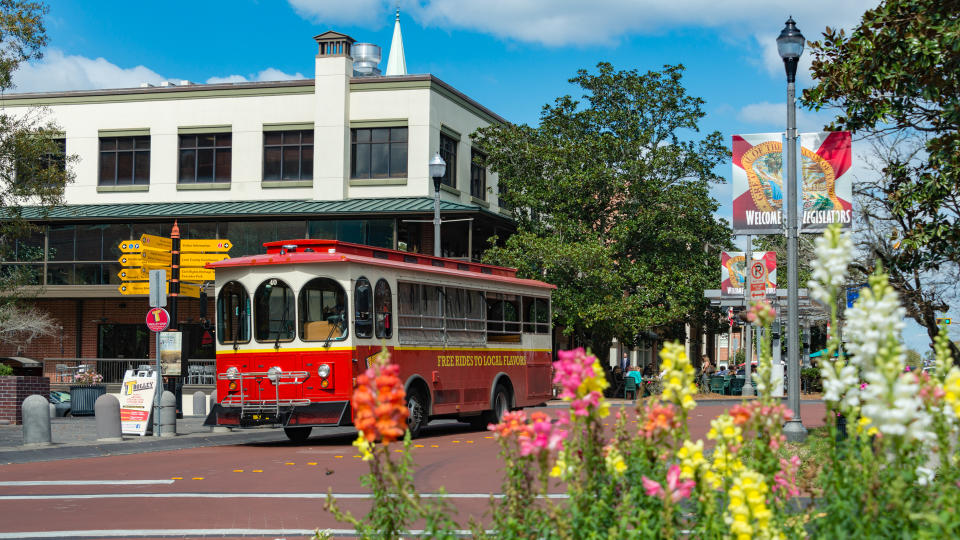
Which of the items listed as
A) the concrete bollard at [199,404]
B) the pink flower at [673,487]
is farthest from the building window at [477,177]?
the pink flower at [673,487]

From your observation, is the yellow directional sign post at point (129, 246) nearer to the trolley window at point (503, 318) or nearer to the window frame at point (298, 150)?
the window frame at point (298, 150)

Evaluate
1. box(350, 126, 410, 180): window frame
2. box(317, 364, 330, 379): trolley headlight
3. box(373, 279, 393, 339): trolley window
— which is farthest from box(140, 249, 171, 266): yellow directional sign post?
box(350, 126, 410, 180): window frame

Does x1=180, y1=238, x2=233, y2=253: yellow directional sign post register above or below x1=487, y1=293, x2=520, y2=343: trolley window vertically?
above

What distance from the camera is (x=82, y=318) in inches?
1751

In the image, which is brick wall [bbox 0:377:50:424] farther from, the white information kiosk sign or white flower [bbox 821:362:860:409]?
white flower [bbox 821:362:860:409]

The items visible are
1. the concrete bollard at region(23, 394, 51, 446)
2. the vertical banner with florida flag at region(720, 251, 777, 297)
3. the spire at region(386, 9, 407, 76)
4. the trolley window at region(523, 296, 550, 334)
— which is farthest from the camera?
the spire at region(386, 9, 407, 76)

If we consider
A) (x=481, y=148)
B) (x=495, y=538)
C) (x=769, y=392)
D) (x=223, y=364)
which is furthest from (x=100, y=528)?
(x=481, y=148)

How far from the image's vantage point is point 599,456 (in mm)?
5406

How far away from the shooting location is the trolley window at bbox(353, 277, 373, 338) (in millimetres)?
18344

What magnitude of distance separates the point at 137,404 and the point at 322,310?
15.2 feet

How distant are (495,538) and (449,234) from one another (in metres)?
35.8

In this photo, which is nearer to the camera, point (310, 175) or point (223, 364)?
point (223, 364)

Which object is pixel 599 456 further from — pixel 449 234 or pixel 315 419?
pixel 449 234

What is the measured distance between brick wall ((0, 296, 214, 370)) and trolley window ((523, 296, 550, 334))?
22069 mm
